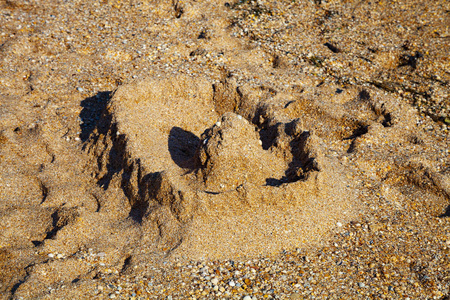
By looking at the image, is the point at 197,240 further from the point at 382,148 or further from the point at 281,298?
the point at 382,148

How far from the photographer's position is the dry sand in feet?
14.1

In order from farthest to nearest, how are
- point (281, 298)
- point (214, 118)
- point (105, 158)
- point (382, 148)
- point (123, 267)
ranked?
point (214, 118) → point (382, 148) → point (105, 158) → point (123, 267) → point (281, 298)

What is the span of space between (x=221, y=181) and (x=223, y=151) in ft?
1.18

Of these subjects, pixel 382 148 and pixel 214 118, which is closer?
pixel 382 148

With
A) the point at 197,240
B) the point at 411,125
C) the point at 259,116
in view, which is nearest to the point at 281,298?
the point at 197,240

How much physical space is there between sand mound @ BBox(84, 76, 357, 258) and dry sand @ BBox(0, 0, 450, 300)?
22 mm

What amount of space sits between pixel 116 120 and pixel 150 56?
2358 millimetres

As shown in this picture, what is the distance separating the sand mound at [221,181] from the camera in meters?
4.53

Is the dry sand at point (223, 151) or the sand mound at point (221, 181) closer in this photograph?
the dry sand at point (223, 151)

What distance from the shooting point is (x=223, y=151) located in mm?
4762

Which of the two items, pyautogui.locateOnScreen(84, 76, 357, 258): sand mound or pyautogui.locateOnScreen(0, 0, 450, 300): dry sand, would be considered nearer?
pyautogui.locateOnScreen(0, 0, 450, 300): dry sand

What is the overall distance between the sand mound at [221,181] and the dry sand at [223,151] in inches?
0.9

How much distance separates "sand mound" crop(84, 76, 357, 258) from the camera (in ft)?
14.9

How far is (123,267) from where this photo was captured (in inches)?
169
